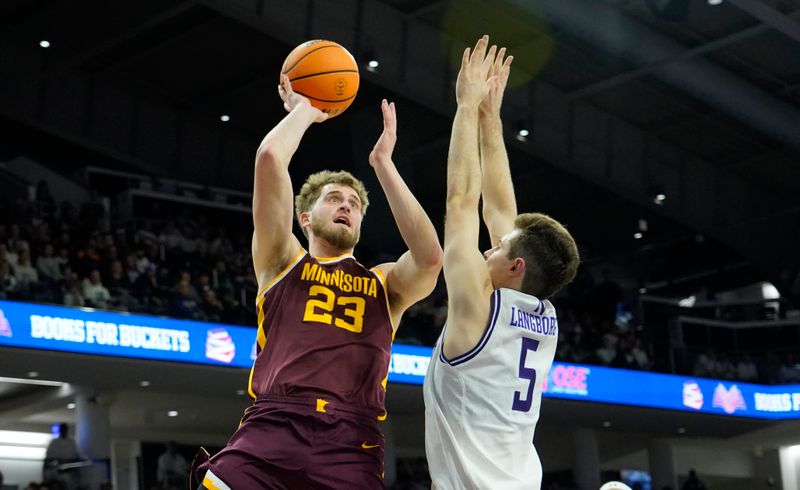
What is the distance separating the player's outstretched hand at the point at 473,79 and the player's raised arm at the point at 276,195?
592 mm

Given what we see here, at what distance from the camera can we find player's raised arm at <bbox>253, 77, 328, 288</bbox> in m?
4.00

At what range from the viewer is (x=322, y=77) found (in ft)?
14.7

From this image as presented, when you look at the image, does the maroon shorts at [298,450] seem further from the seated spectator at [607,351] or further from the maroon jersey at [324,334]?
the seated spectator at [607,351]

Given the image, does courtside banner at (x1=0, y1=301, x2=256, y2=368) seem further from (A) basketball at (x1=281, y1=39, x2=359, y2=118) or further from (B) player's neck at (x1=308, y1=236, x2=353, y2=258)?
(B) player's neck at (x1=308, y1=236, x2=353, y2=258)

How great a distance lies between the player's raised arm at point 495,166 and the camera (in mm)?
4473

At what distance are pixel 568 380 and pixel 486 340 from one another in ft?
52.4

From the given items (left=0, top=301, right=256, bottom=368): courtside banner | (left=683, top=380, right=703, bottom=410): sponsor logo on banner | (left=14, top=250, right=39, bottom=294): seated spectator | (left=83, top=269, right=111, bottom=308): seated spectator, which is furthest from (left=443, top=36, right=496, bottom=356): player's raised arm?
(left=683, top=380, right=703, bottom=410): sponsor logo on banner

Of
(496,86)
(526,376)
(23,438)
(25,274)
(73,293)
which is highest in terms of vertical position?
(25,274)

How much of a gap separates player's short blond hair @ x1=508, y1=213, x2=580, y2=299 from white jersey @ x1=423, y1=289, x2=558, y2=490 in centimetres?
8

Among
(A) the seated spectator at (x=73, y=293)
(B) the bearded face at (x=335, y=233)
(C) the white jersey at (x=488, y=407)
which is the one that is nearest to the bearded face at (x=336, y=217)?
(B) the bearded face at (x=335, y=233)

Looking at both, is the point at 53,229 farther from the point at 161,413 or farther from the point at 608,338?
the point at 608,338

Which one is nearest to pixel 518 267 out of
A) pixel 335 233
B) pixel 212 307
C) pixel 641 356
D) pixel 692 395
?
pixel 335 233

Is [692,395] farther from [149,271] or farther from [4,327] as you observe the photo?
[4,327]

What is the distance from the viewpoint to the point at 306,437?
153 inches
